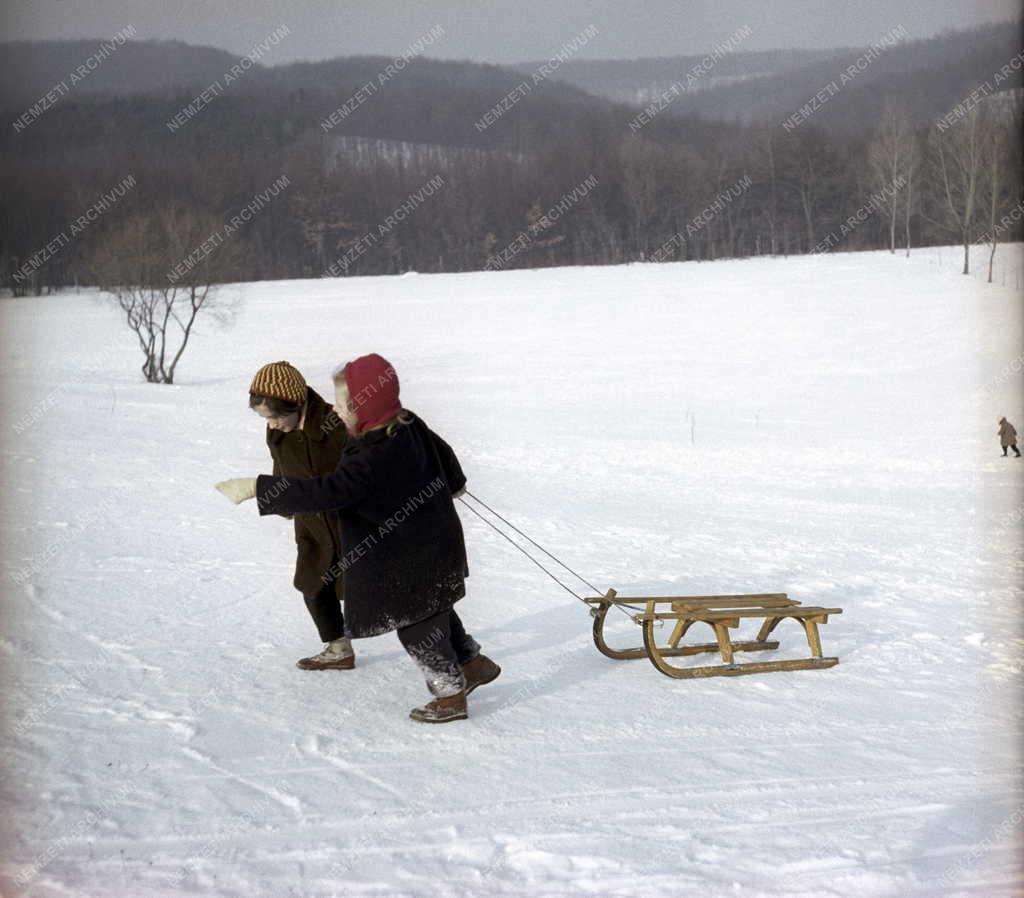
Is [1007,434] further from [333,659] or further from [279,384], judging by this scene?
[279,384]

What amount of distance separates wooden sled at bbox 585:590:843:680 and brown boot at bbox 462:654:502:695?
80 centimetres

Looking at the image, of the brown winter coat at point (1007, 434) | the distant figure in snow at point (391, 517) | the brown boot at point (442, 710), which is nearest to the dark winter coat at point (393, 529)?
the distant figure in snow at point (391, 517)

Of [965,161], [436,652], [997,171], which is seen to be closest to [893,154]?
[965,161]

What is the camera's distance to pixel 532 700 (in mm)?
5062

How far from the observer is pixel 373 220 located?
83.2 metres

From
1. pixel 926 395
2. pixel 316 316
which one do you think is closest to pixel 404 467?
pixel 926 395

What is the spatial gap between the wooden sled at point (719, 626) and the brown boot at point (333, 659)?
52.3 inches

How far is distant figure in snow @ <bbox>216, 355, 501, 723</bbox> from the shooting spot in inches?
169

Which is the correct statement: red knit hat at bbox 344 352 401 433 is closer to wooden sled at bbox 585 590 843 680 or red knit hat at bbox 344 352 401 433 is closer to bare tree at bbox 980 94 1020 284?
wooden sled at bbox 585 590 843 680

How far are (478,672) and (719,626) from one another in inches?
53.3

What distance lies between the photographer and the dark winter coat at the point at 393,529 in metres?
4.33

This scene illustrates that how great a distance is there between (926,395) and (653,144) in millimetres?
59935

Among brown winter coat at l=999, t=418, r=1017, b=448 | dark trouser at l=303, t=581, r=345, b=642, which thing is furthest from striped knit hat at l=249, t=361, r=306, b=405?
brown winter coat at l=999, t=418, r=1017, b=448

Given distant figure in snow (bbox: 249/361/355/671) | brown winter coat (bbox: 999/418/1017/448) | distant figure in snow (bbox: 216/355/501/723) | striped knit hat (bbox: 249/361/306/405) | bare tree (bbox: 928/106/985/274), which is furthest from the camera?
bare tree (bbox: 928/106/985/274)
